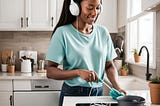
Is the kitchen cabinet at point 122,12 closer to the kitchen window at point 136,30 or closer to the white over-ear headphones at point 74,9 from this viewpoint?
the kitchen window at point 136,30

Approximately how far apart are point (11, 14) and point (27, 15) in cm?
20

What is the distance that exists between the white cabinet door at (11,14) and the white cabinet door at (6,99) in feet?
2.70

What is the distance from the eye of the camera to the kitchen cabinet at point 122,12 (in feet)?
10.4

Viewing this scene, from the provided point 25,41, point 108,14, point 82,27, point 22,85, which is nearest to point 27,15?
point 25,41

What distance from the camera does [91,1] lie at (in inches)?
59.6

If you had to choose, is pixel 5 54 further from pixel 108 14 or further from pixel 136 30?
pixel 136 30

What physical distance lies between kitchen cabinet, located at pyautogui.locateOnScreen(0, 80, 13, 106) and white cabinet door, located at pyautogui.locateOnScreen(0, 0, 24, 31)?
2.35 feet

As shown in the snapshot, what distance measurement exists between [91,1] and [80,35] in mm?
219

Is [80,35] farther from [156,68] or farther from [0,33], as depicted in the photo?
[0,33]

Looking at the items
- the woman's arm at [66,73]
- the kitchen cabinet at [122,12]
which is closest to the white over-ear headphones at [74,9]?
the woman's arm at [66,73]

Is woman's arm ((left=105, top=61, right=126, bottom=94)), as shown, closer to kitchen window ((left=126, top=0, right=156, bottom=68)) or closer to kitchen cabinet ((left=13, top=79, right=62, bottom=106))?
kitchen window ((left=126, top=0, right=156, bottom=68))

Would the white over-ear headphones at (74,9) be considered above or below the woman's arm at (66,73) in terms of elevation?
above

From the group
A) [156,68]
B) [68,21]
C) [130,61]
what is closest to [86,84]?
[68,21]

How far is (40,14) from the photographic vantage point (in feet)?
11.0
